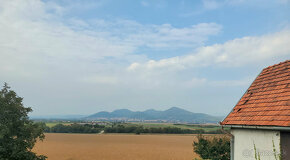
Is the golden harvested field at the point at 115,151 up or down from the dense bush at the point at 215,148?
down

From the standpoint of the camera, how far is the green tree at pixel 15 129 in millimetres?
14133

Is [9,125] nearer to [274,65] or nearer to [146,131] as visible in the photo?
[274,65]

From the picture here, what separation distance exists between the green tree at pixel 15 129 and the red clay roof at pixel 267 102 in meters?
12.3

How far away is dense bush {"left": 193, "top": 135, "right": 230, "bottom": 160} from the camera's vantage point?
1719 centimetres

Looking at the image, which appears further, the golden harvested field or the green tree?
the golden harvested field

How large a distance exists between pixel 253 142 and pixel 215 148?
10340mm

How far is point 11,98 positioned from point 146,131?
72.4 meters

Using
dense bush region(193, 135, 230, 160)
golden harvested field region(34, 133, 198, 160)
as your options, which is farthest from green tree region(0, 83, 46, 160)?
golden harvested field region(34, 133, 198, 160)

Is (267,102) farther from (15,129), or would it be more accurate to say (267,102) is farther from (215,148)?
(15,129)

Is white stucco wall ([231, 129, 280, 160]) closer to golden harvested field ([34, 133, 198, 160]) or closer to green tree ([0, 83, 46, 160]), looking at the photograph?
green tree ([0, 83, 46, 160])

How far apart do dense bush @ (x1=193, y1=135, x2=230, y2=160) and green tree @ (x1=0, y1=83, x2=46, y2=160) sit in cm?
1200

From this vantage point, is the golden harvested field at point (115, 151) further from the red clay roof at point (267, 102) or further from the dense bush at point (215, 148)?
the red clay roof at point (267, 102)

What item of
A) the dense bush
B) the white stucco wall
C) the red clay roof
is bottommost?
the dense bush

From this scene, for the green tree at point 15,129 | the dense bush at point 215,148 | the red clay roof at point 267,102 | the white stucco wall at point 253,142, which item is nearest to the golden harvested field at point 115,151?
the dense bush at point 215,148
